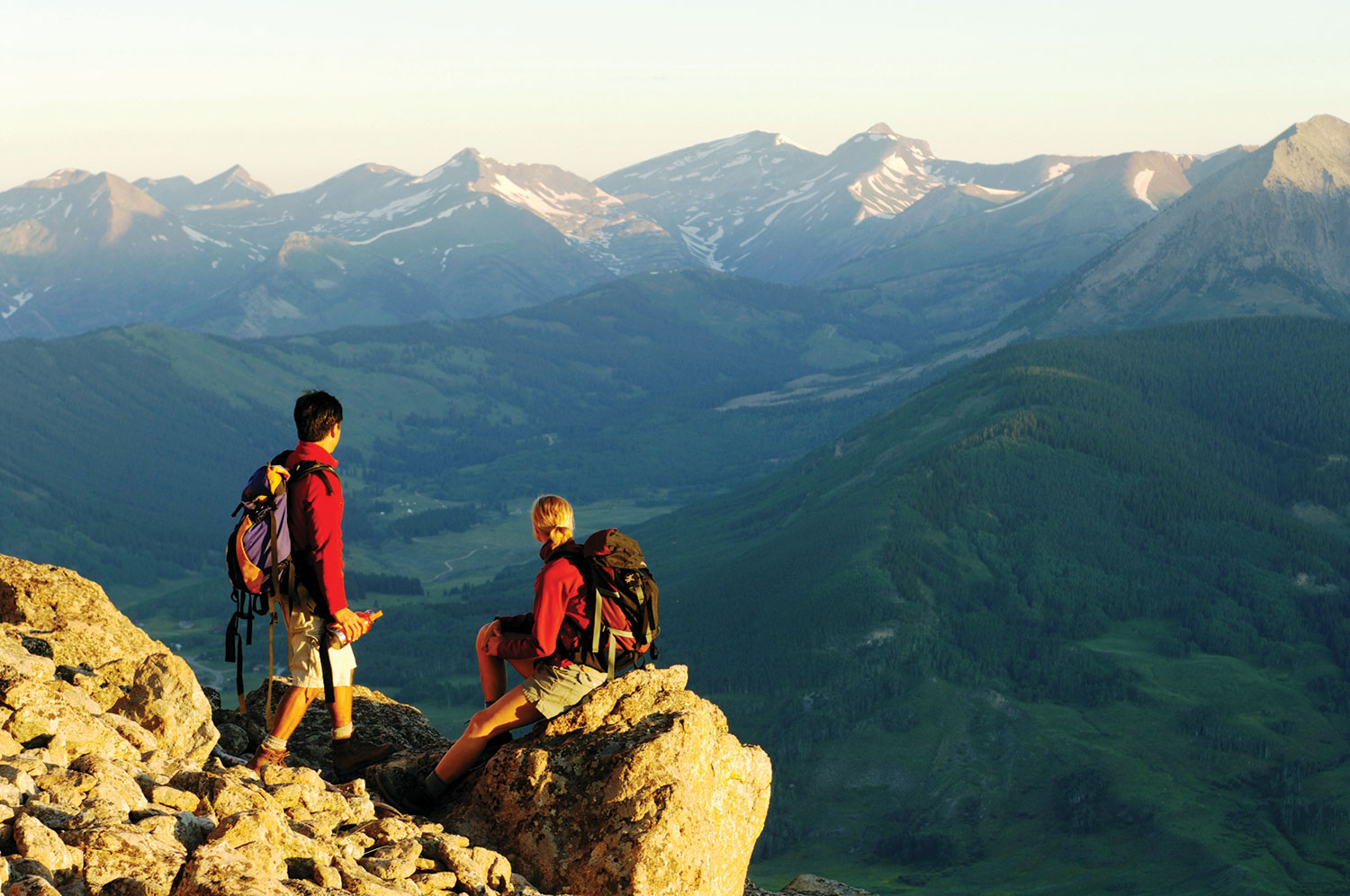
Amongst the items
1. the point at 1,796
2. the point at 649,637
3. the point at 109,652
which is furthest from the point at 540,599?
the point at 109,652

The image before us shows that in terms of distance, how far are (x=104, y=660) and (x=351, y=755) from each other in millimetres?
6151

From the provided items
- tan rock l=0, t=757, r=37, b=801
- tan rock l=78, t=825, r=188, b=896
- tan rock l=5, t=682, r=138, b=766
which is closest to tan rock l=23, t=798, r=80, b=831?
tan rock l=0, t=757, r=37, b=801

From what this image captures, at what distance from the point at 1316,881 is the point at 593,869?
209961 mm

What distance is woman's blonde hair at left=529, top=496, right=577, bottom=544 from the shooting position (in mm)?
21219

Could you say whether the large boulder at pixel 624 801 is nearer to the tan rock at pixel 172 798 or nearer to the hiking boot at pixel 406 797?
the hiking boot at pixel 406 797

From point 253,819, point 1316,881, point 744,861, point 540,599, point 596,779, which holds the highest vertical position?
point 540,599

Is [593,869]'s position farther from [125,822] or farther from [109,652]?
[109,652]

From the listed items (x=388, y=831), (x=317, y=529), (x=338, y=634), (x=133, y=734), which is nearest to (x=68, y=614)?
(x=133, y=734)

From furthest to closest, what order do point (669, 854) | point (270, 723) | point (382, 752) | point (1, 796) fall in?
point (382, 752), point (270, 723), point (669, 854), point (1, 796)

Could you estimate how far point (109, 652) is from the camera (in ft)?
85.0

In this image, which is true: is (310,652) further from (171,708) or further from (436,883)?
(436,883)

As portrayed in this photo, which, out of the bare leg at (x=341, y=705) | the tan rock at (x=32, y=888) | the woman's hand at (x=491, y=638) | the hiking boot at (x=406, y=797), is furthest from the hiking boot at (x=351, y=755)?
the tan rock at (x=32, y=888)

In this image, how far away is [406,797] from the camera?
22406 mm

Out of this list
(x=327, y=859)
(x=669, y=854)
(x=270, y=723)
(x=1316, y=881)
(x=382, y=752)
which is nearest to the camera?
(x=327, y=859)
